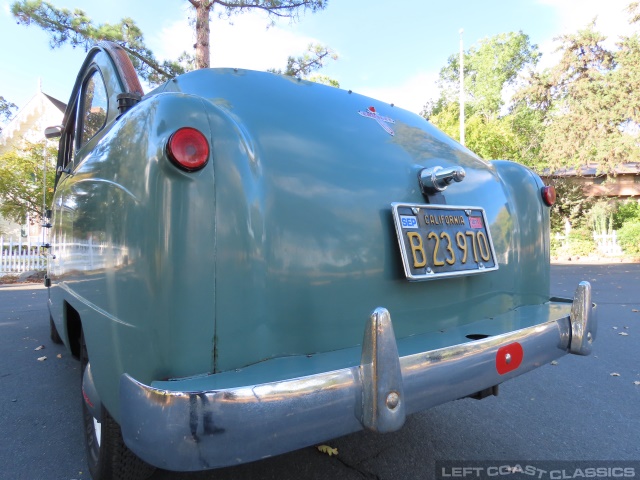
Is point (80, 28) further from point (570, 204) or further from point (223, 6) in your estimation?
point (570, 204)

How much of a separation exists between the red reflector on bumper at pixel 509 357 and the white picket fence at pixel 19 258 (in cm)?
1490

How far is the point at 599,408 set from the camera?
282 centimetres

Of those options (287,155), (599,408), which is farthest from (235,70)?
(599,408)

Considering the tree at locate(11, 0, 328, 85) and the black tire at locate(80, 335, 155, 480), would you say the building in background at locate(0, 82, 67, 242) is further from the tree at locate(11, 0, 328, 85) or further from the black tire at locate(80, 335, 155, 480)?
the black tire at locate(80, 335, 155, 480)

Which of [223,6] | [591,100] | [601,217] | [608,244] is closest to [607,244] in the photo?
[608,244]

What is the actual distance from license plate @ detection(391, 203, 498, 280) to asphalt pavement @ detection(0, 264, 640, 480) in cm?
102

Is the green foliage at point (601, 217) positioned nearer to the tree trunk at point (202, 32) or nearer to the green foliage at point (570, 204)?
the green foliage at point (570, 204)

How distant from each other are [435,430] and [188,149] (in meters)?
2.14

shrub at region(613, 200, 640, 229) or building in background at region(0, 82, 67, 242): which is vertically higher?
building in background at region(0, 82, 67, 242)

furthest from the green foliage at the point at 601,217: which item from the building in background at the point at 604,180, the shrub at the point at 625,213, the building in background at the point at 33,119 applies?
the building in background at the point at 33,119

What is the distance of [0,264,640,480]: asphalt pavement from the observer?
2094 mm

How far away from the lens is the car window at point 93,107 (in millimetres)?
2229

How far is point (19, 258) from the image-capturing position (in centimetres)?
1348

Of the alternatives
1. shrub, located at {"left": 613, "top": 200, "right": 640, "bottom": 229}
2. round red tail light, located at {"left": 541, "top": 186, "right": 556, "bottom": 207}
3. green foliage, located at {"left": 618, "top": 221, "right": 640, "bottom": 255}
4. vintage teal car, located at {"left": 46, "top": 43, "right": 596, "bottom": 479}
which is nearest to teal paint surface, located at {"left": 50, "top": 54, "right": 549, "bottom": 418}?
vintage teal car, located at {"left": 46, "top": 43, "right": 596, "bottom": 479}
